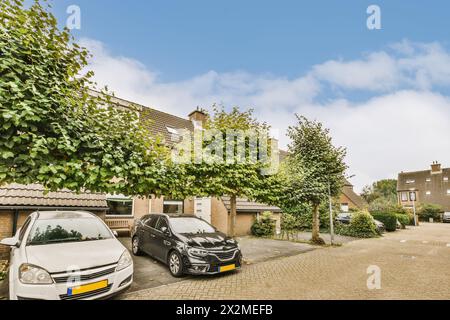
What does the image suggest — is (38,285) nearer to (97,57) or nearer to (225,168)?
(97,57)

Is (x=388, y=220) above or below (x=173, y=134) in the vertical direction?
below

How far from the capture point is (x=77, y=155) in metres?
5.81

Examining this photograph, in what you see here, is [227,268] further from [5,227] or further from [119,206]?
[119,206]

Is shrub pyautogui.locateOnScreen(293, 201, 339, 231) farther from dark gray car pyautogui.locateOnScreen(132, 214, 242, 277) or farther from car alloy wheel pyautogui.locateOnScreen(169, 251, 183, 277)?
car alloy wheel pyautogui.locateOnScreen(169, 251, 183, 277)

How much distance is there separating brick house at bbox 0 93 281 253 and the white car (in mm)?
1974

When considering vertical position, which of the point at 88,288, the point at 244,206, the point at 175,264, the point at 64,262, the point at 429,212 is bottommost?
the point at 429,212

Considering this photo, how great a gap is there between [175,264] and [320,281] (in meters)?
4.08

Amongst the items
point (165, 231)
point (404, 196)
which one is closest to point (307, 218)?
point (165, 231)

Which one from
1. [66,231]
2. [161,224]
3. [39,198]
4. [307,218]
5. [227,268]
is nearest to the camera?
[66,231]

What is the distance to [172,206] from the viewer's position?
16078 mm

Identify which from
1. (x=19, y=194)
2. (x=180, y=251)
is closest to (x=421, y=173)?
(x=180, y=251)

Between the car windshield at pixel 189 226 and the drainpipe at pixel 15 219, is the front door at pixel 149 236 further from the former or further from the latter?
the drainpipe at pixel 15 219

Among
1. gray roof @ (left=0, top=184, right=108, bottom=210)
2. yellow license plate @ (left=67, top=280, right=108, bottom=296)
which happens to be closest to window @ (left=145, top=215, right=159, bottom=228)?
gray roof @ (left=0, top=184, right=108, bottom=210)
